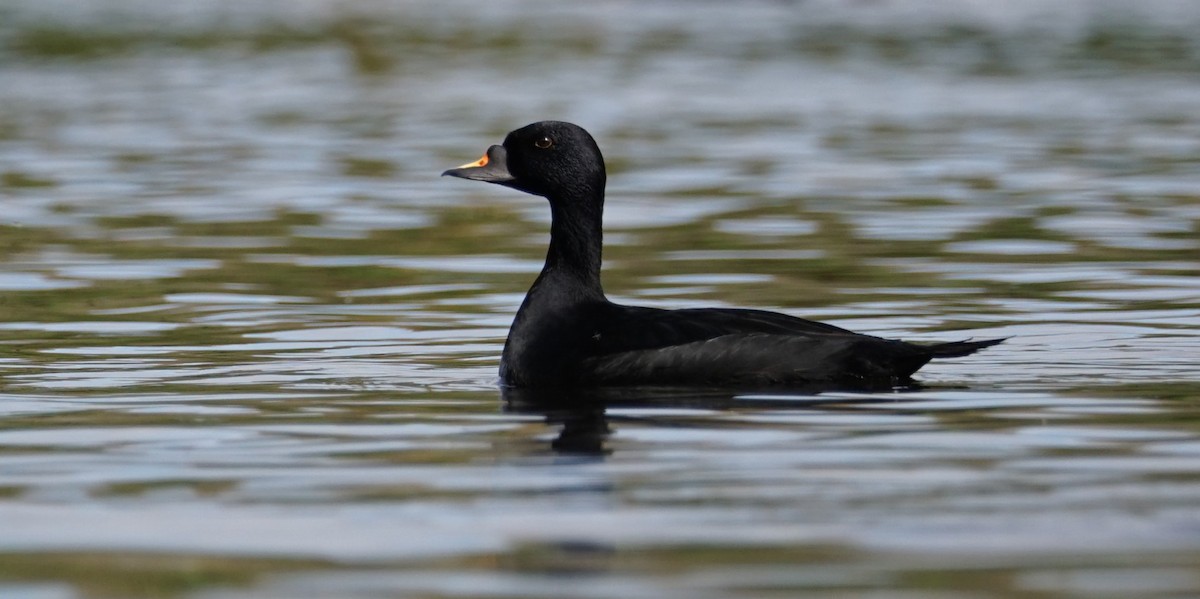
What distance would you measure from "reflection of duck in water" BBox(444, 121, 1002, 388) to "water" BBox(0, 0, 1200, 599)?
0.70ft

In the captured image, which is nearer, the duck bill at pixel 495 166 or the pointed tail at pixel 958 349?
the pointed tail at pixel 958 349

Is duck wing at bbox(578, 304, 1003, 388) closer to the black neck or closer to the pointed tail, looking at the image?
the pointed tail

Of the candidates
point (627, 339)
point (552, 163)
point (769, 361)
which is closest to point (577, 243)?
point (552, 163)

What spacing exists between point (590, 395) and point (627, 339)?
1.07ft

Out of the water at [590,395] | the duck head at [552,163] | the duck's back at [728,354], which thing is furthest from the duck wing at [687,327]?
the duck head at [552,163]

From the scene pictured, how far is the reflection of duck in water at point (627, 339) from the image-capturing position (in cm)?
962

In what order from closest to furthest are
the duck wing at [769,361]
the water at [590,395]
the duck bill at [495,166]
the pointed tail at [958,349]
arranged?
1. the water at [590,395]
2. the pointed tail at [958,349]
3. the duck wing at [769,361]
4. the duck bill at [495,166]

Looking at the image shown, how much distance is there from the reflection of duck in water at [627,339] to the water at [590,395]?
21cm

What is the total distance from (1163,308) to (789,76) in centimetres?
2675

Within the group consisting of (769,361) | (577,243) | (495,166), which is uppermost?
(495,166)

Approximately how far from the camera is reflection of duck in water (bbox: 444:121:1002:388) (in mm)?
9617

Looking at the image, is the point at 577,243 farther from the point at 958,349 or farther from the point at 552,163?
the point at 958,349

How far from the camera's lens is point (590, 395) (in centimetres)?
971

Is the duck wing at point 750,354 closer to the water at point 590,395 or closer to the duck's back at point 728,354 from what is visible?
the duck's back at point 728,354
